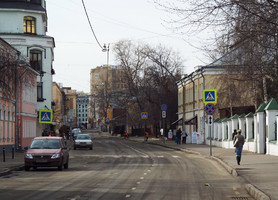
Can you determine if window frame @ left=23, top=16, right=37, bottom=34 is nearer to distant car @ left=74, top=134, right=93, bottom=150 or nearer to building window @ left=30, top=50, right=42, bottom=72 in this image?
building window @ left=30, top=50, right=42, bottom=72

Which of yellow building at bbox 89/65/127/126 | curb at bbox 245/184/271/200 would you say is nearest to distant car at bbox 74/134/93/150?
yellow building at bbox 89/65/127/126

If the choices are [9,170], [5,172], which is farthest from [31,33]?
[5,172]

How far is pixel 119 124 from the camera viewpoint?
411ft

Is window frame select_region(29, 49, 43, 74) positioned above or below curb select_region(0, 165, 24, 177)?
above

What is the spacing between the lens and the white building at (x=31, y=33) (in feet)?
207

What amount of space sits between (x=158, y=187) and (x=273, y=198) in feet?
14.8

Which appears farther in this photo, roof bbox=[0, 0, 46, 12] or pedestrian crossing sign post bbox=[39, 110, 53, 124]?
roof bbox=[0, 0, 46, 12]

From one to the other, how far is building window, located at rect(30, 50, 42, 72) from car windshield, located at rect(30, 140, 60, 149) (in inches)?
1625

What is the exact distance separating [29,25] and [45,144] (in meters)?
41.6

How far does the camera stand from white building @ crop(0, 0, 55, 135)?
207ft

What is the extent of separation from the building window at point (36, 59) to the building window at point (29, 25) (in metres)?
2.45

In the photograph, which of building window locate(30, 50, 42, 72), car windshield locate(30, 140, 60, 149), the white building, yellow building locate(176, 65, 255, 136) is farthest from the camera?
building window locate(30, 50, 42, 72)

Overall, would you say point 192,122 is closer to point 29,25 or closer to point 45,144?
point 29,25

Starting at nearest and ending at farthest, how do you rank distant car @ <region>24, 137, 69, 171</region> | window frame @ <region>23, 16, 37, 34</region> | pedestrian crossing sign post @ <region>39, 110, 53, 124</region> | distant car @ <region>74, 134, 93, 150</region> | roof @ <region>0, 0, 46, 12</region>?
distant car @ <region>24, 137, 69, 171</region>
pedestrian crossing sign post @ <region>39, 110, 53, 124</region>
distant car @ <region>74, 134, 93, 150</region>
roof @ <region>0, 0, 46, 12</region>
window frame @ <region>23, 16, 37, 34</region>
